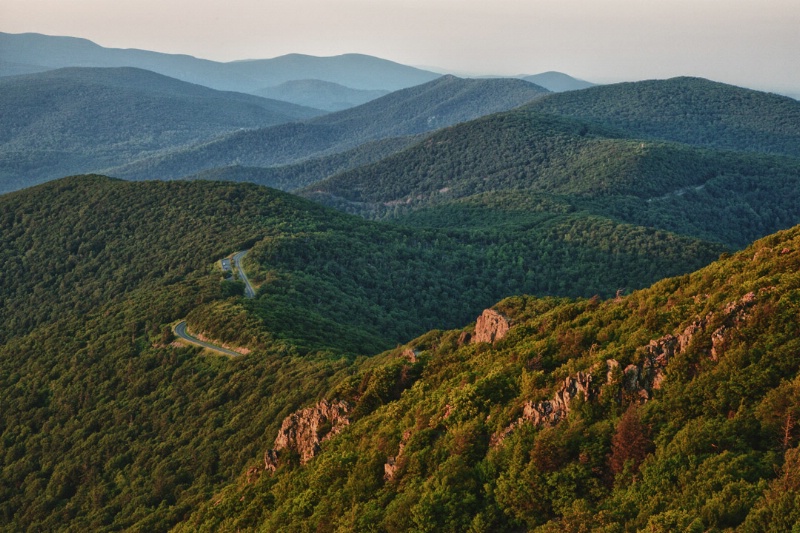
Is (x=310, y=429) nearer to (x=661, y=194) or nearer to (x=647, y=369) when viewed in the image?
(x=647, y=369)

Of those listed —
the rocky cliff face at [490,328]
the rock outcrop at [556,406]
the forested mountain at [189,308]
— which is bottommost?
the forested mountain at [189,308]

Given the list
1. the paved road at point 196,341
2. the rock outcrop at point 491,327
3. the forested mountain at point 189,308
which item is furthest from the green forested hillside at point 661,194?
the rock outcrop at point 491,327

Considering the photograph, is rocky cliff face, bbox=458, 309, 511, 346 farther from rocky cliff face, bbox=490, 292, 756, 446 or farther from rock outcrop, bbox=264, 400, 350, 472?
rocky cliff face, bbox=490, 292, 756, 446

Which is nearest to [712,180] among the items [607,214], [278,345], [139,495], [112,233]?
[607,214]

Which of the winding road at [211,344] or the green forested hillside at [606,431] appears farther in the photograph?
the winding road at [211,344]

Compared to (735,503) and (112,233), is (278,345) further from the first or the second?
(112,233)

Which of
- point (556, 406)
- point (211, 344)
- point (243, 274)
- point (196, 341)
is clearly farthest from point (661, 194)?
point (556, 406)

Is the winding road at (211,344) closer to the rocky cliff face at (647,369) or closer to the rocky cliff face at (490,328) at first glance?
the rocky cliff face at (490,328)
